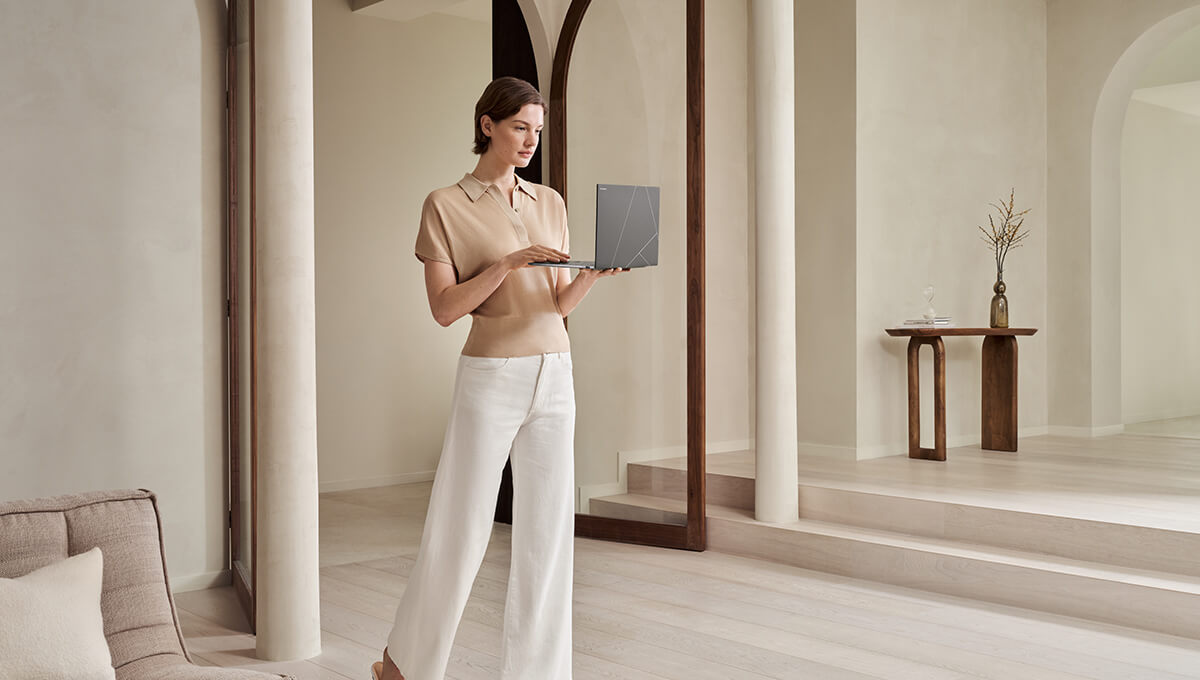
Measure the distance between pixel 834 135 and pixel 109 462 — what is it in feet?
14.0

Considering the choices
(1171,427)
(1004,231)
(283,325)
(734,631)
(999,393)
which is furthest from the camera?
(1171,427)

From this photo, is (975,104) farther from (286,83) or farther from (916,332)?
(286,83)

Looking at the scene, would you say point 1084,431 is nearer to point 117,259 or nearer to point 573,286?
point 573,286

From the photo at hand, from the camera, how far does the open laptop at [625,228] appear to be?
2.29 meters

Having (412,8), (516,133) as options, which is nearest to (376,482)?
(412,8)

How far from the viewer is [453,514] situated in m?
2.49

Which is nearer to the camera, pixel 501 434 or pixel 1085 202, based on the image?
pixel 501 434

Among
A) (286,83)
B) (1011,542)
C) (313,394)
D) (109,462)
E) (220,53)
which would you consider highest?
(220,53)

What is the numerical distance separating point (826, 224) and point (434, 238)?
13.4 ft

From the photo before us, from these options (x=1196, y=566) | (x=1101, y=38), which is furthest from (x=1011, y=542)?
(x=1101, y=38)

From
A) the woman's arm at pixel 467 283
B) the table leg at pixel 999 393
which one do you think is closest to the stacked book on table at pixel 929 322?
the table leg at pixel 999 393

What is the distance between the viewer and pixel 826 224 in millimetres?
6156

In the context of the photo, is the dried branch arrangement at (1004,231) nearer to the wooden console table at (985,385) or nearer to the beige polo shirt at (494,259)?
the wooden console table at (985,385)

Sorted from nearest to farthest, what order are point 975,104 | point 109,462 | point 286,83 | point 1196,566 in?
point 286,83 → point 1196,566 → point 109,462 → point 975,104
